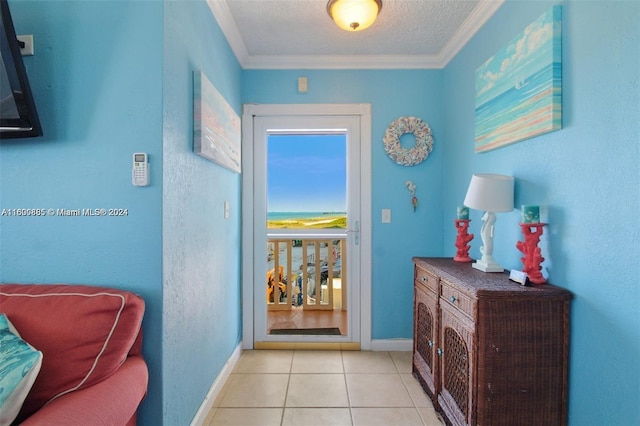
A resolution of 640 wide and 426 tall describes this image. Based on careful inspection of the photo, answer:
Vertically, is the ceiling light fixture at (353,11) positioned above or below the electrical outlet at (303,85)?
above

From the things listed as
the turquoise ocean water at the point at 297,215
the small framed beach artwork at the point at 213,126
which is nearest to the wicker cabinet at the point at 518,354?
the small framed beach artwork at the point at 213,126

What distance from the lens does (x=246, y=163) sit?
2.55 metres

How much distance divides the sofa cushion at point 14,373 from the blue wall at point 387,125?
6.85ft

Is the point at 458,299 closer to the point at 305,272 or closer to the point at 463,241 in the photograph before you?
the point at 463,241

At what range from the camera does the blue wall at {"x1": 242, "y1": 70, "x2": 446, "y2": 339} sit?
2.54 metres

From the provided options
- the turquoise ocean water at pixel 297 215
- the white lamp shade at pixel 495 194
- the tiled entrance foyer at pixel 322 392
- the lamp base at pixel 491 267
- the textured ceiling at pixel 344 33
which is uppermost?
the textured ceiling at pixel 344 33

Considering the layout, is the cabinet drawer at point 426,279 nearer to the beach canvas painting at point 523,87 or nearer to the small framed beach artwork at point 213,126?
the beach canvas painting at point 523,87

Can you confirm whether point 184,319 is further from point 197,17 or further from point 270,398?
point 197,17

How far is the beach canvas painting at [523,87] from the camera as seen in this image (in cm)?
133

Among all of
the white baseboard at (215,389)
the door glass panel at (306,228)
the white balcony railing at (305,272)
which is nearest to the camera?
the white baseboard at (215,389)

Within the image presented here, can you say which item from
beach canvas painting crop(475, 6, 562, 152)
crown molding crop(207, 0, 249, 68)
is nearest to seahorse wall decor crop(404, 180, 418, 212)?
beach canvas painting crop(475, 6, 562, 152)

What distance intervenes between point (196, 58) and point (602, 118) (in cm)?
177

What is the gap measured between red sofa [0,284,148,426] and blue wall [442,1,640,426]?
1.68m

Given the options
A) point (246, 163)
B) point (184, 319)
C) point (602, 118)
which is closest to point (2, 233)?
point (184, 319)
